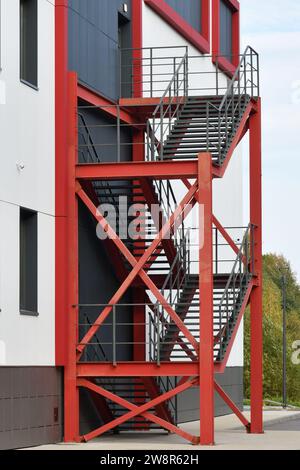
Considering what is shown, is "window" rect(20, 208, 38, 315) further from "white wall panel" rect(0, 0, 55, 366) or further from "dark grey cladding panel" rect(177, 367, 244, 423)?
"dark grey cladding panel" rect(177, 367, 244, 423)

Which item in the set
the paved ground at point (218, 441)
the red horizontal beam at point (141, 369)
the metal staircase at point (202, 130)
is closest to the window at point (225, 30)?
the metal staircase at point (202, 130)

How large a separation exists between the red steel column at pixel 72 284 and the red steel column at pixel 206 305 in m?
2.48

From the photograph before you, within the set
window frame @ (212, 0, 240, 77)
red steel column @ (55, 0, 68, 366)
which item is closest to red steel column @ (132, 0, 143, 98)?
red steel column @ (55, 0, 68, 366)

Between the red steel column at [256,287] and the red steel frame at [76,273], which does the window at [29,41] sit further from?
the red steel column at [256,287]

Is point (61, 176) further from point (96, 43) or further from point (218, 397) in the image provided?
point (218, 397)

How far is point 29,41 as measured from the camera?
26.7 metres

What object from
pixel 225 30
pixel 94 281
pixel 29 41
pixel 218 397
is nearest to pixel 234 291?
pixel 94 281

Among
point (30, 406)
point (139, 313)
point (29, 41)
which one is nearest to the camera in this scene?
point (30, 406)

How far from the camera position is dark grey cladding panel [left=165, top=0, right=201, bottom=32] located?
3803 centimetres

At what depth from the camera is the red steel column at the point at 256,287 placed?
102 feet

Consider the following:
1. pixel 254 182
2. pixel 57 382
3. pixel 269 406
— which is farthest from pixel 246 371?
pixel 57 382

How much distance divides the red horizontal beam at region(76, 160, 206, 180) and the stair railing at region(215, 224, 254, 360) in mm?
2706

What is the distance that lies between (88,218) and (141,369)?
393 centimetres

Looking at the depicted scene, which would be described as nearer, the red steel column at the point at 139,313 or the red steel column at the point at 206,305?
the red steel column at the point at 206,305
